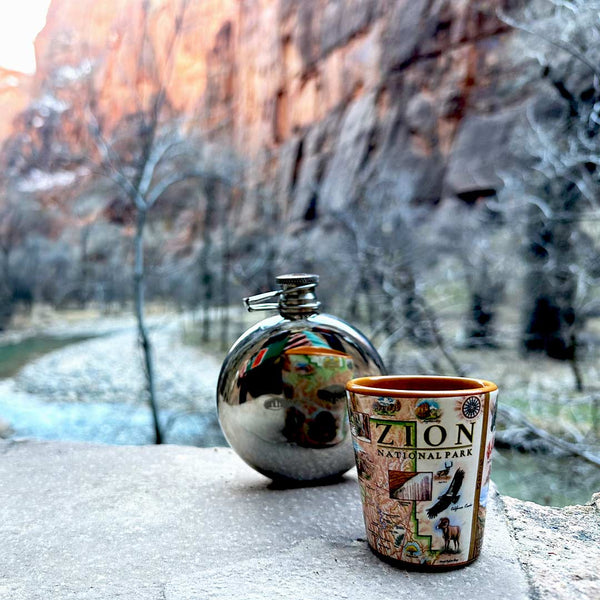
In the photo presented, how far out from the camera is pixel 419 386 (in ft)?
3.27

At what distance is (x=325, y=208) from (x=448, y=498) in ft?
41.9

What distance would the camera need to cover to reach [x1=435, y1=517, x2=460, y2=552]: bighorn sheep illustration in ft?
2.69

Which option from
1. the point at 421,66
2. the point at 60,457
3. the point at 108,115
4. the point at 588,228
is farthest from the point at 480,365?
the point at 108,115

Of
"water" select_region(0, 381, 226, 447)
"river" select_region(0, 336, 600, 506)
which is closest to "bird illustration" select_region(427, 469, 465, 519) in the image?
"river" select_region(0, 336, 600, 506)

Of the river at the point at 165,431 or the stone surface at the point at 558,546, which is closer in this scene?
the stone surface at the point at 558,546

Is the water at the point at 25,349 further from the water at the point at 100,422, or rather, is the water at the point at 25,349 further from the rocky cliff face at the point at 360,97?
the rocky cliff face at the point at 360,97

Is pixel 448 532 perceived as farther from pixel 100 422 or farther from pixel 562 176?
pixel 100 422

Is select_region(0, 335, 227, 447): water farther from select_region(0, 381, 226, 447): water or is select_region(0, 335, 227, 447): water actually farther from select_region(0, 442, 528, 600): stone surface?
select_region(0, 442, 528, 600): stone surface

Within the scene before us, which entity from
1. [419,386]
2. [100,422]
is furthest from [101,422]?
[419,386]

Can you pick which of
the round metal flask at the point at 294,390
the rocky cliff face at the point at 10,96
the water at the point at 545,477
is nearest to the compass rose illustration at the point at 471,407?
the round metal flask at the point at 294,390

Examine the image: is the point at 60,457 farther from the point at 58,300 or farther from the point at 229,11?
the point at 229,11

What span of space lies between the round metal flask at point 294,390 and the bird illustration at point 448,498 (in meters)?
0.34

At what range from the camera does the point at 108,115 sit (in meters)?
24.1

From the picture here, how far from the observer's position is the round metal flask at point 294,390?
3.71 feet
